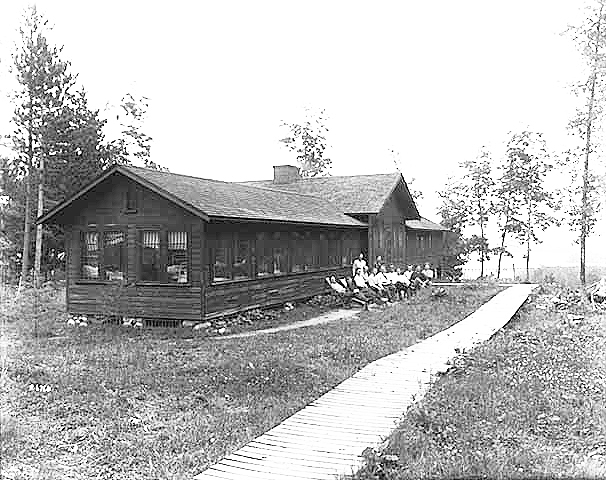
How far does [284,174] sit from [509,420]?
24344 millimetres

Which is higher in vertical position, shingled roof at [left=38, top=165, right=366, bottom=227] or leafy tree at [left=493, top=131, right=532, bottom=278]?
leafy tree at [left=493, top=131, right=532, bottom=278]

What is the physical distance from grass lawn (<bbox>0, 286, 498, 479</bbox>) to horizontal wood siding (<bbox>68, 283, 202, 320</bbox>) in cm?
57

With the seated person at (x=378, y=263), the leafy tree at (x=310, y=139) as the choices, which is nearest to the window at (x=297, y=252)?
the seated person at (x=378, y=263)

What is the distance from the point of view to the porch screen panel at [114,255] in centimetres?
1546

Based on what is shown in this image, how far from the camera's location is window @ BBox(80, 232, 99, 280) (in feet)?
52.2

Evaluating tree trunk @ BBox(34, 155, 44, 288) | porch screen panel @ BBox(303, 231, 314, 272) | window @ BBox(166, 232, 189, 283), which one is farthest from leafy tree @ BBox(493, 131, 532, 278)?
window @ BBox(166, 232, 189, 283)

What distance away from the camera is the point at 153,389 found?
9148 mm

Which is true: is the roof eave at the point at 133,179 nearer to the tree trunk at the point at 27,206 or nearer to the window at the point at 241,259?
the window at the point at 241,259

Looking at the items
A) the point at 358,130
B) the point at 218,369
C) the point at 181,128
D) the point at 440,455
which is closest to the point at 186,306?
the point at 218,369

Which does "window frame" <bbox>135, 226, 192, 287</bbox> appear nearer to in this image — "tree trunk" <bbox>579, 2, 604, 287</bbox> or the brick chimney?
the brick chimney

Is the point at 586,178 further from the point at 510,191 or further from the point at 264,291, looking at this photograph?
the point at 264,291

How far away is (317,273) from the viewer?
2120 centimetres

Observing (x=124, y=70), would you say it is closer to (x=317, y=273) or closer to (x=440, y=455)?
(x=317, y=273)

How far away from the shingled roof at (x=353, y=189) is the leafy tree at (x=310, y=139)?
630 inches
